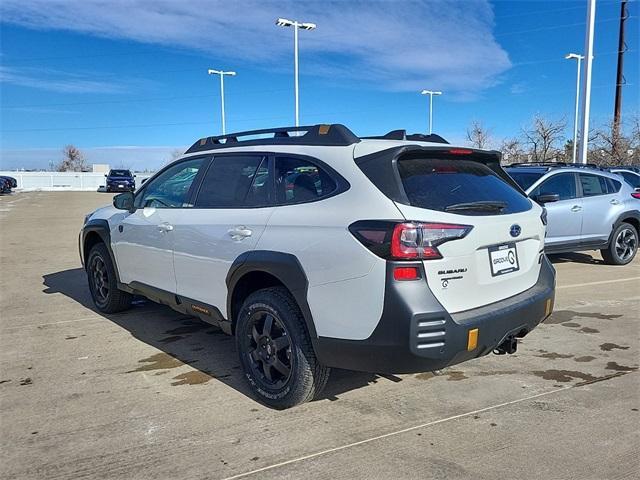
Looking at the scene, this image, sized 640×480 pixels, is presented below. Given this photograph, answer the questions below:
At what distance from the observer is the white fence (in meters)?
52.4

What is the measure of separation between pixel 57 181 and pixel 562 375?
191 feet

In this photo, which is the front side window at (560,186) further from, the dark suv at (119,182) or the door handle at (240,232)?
the dark suv at (119,182)

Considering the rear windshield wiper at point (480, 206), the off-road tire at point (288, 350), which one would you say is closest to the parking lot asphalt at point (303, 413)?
the off-road tire at point (288, 350)

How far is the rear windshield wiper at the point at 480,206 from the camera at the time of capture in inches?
126

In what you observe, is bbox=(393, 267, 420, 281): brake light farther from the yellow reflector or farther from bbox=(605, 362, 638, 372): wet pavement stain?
bbox=(605, 362, 638, 372): wet pavement stain

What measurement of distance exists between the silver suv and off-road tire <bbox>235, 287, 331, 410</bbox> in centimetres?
607

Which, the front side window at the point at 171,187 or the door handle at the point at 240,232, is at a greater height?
the front side window at the point at 171,187

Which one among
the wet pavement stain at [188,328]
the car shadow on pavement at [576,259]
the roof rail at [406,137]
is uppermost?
the roof rail at [406,137]

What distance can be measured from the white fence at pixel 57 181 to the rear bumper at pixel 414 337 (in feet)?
172

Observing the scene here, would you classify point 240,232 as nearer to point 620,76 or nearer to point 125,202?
point 125,202

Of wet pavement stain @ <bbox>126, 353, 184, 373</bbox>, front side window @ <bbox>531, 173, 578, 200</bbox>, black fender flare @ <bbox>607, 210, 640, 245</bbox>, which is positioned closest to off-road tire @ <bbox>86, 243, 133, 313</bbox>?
wet pavement stain @ <bbox>126, 353, 184, 373</bbox>

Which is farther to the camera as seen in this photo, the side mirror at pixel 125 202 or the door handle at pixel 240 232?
the side mirror at pixel 125 202

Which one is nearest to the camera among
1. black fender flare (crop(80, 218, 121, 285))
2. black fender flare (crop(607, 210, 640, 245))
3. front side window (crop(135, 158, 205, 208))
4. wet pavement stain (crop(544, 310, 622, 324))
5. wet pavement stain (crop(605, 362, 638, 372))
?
wet pavement stain (crop(605, 362, 638, 372))

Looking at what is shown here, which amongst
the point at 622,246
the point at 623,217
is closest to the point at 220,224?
the point at 623,217
